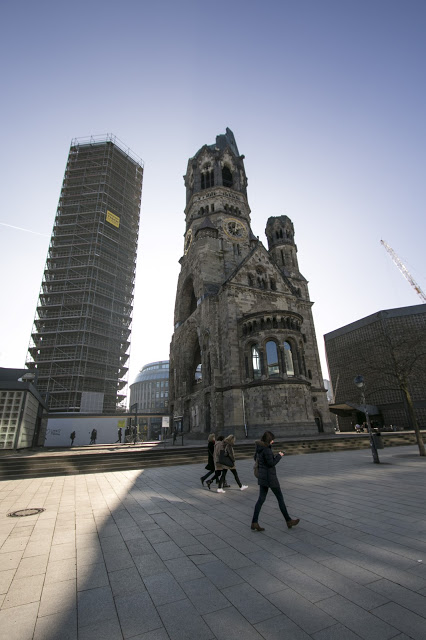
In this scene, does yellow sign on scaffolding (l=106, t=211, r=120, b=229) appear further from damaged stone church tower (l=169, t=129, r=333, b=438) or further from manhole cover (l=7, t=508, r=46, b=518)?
manhole cover (l=7, t=508, r=46, b=518)

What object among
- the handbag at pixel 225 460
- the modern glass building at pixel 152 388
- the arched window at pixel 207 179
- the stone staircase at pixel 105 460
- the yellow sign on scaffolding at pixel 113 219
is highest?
the arched window at pixel 207 179

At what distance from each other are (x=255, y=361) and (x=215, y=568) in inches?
989

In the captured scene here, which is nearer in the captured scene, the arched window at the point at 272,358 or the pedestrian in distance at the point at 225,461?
the pedestrian in distance at the point at 225,461

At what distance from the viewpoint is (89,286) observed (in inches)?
1743

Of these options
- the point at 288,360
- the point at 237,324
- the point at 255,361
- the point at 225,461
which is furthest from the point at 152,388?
the point at 225,461

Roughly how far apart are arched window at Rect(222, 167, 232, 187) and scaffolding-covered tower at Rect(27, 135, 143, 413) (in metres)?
18.2

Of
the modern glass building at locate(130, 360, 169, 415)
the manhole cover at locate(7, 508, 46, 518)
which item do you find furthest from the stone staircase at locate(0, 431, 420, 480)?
the modern glass building at locate(130, 360, 169, 415)

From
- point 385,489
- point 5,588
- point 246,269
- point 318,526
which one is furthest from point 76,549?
point 246,269

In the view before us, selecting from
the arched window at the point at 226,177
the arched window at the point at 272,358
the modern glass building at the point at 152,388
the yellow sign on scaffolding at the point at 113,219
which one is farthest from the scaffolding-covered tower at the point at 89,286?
the modern glass building at the point at 152,388

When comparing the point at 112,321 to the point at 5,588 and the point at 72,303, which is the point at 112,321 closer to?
the point at 72,303

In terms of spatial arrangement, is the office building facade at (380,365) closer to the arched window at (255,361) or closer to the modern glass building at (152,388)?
the arched window at (255,361)

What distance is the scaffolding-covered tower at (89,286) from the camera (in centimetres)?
3975

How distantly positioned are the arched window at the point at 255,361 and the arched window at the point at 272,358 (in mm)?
1142

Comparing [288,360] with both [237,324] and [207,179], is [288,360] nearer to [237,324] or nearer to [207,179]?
[237,324]
